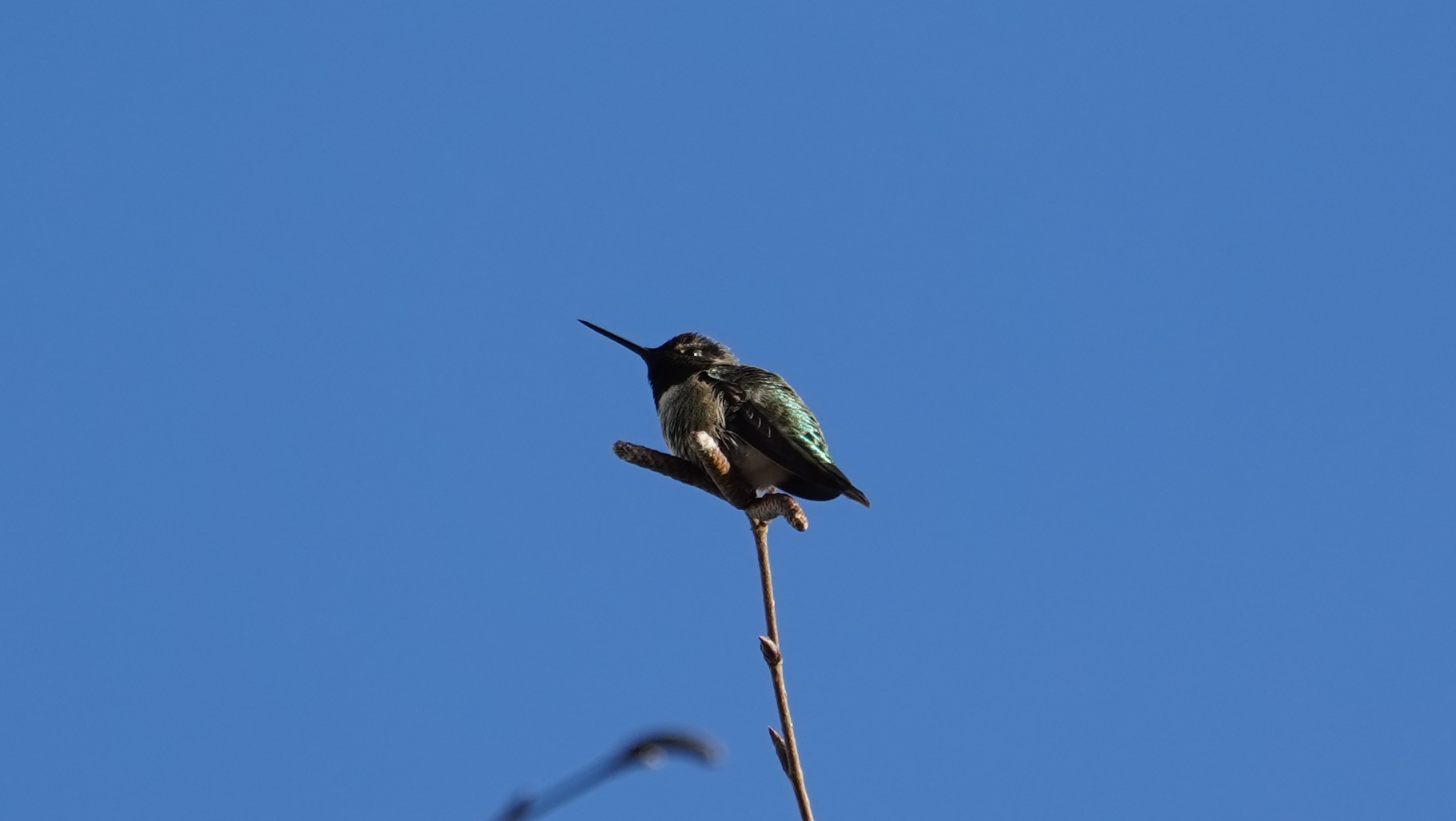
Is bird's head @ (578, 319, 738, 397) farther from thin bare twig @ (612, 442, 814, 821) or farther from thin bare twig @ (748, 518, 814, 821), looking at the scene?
thin bare twig @ (748, 518, 814, 821)

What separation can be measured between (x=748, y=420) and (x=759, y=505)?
6.60ft

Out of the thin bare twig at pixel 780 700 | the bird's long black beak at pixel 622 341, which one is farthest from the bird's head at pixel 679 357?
the thin bare twig at pixel 780 700

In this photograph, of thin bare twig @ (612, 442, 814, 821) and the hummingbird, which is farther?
the hummingbird

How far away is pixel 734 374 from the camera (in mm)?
6293

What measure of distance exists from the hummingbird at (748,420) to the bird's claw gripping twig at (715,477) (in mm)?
939

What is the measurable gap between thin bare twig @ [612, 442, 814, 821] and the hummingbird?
0.95m

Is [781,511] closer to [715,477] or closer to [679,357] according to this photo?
[715,477]

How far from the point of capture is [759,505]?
3693mm

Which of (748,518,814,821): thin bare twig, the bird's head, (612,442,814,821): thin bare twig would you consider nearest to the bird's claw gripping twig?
(612,442,814,821): thin bare twig

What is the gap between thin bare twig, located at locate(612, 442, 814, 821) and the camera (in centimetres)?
256

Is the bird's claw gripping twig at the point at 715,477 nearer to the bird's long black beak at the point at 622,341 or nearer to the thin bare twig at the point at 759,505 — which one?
the thin bare twig at the point at 759,505

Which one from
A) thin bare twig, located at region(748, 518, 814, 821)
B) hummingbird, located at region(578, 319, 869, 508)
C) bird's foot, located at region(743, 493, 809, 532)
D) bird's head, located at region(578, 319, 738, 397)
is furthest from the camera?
bird's head, located at region(578, 319, 738, 397)

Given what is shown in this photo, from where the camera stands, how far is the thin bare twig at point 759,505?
2561 millimetres

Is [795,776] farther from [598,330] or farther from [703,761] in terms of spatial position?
[598,330]
